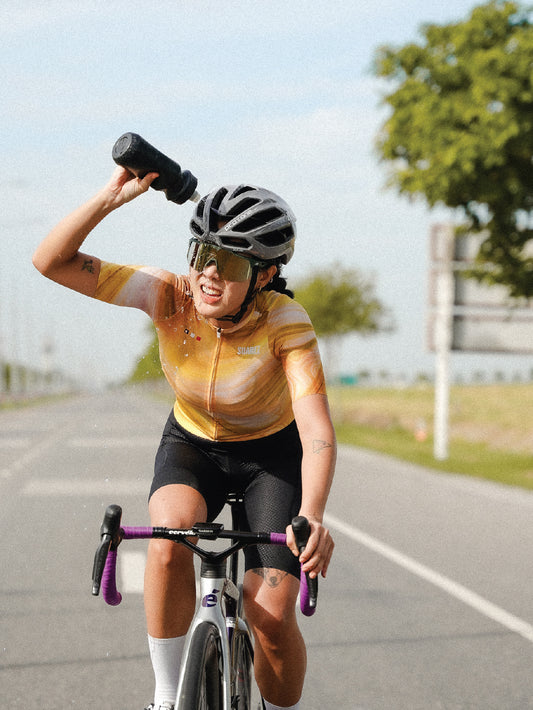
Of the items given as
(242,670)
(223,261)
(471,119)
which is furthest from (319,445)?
(471,119)

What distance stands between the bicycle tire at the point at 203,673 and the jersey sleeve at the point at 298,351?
707 mm

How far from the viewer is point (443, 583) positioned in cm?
740

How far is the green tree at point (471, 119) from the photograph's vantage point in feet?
41.2

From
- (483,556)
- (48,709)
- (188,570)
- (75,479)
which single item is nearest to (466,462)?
(75,479)

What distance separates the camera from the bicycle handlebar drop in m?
2.62

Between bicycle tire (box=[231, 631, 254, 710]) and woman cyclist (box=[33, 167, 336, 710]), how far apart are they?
6 centimetres

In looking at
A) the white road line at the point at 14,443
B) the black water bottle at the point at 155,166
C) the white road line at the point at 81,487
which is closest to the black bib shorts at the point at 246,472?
the black water bottle at the point at 155,166

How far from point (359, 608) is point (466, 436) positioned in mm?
23787

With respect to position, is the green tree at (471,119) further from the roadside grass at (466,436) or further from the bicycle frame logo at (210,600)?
the bicycle frame logo at (210,600)

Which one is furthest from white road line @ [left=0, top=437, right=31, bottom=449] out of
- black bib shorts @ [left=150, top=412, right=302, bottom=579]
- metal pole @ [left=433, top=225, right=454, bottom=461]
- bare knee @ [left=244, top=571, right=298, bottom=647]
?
bare knee @ [left=244, top=571, right=298, bottom=647]

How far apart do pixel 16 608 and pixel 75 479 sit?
8462 mm

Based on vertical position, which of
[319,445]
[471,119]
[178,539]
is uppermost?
[471,119]

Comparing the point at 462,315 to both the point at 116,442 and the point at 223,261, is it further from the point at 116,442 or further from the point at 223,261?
the point at 223,261

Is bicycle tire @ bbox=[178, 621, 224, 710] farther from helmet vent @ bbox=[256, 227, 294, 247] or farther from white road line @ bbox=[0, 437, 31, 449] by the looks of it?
white road line @ bbox=[0, 437, 31, 449]
